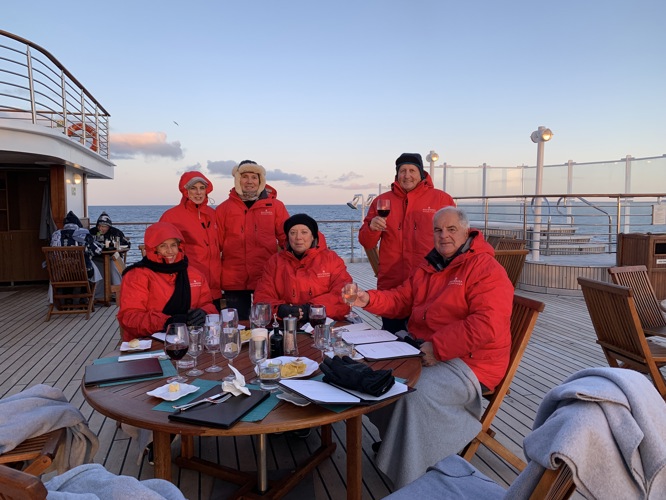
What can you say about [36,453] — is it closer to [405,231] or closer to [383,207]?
[383,207]

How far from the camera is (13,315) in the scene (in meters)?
6.41

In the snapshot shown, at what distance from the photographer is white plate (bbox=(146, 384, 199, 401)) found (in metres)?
1.58

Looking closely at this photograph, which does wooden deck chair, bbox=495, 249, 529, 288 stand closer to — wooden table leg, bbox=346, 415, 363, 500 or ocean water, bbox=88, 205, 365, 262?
ocean water, bbox=88, 205, 365, 262

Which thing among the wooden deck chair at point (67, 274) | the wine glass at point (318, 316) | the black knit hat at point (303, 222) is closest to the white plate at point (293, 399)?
the wine glass at point (318, 316)

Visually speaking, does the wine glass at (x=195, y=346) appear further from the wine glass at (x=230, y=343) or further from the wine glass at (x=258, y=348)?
the wine glass at (x=258, y=348)

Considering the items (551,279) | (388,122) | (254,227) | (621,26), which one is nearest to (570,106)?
(621,26)

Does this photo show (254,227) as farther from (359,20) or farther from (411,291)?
(359,20)

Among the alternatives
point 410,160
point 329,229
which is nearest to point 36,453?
point 410,160

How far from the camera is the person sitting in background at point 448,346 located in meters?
2.03

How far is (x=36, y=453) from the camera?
1665mm

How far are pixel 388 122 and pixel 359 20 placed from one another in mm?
4589

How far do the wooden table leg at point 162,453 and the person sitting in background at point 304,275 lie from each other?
Answer: 122 cm

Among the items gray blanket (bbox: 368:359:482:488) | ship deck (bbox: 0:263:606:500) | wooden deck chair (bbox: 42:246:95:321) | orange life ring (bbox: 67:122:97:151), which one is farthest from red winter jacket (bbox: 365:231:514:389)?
orange life ring (bbox: 67:122:97:151)

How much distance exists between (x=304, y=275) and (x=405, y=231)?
92 cm
